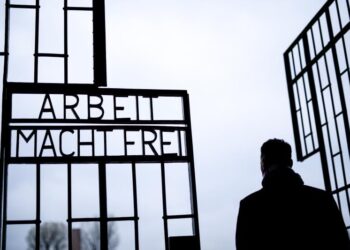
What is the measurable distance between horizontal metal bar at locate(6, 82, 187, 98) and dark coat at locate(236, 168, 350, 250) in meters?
3.16

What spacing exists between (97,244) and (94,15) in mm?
2508

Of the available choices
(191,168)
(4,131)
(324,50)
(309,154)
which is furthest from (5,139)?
(324,50)

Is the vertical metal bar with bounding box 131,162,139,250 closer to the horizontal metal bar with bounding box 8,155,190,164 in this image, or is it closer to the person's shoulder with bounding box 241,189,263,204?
the horizontal metal bar with bounding box 8,155,190,164

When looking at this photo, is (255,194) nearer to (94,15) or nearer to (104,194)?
(104,194)

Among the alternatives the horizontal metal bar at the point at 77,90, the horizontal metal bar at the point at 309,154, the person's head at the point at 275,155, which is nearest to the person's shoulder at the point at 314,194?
the person's head at the point at 275,155

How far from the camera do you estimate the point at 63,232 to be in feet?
16.3

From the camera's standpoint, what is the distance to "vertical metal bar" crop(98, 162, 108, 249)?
15.6ft

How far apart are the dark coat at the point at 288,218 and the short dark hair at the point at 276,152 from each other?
0.05 meters

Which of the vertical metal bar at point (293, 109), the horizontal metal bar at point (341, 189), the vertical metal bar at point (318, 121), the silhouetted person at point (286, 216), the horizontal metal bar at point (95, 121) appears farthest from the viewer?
the vertical metal bar at point (293, 109)

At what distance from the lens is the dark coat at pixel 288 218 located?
7.31 ft

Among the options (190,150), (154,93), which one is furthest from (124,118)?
(190,150)

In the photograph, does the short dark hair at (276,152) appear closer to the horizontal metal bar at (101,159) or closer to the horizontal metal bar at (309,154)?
the horizontal metal bar at (101,159)

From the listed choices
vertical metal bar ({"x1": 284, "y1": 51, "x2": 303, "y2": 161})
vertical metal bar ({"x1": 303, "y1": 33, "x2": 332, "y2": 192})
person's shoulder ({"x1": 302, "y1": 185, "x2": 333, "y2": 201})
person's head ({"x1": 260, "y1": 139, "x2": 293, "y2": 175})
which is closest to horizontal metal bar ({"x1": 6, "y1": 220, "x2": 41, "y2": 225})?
person's head ({"x1": 260, "y1": 139, "x2": 293, "y2": 175})

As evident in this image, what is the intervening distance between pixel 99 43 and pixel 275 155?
3.32 m
